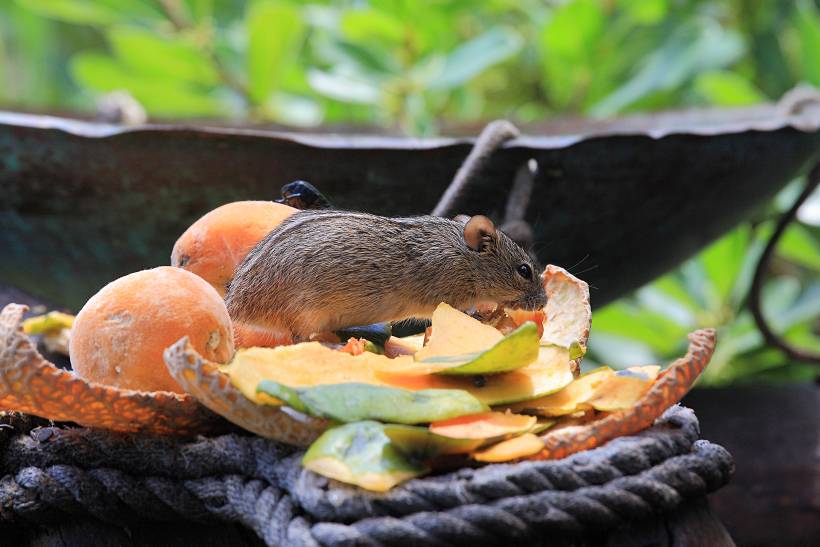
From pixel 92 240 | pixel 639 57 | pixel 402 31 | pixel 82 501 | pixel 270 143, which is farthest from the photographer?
pixel 639 57

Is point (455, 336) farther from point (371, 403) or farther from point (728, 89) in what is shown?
point (728, 89)

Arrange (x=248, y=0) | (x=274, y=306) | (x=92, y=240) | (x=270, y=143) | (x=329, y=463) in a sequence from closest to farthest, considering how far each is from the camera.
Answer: (x=329, y=463), (x=274, y=306), (x=270, y=143), (x=92, y=240), (x=248, y=0)

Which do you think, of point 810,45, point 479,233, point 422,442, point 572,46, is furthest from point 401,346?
point 810,45

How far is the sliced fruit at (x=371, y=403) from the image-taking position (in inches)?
27.0

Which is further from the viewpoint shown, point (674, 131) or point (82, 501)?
point (674, 131)

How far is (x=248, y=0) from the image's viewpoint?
3.91 metres

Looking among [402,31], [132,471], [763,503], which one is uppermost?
[402,31]

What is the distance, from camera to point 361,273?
0.95 m

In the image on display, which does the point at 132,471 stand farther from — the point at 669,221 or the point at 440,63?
the point at 440,63

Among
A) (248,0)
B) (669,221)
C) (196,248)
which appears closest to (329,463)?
(196,248)

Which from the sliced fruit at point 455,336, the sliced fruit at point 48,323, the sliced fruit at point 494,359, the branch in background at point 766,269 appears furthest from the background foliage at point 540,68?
the sliced fruit at point 494,359

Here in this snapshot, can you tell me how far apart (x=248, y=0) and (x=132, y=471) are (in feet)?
11.1

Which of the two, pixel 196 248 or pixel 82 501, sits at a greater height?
pixel 196 248

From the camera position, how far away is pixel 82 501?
30.9 inches
